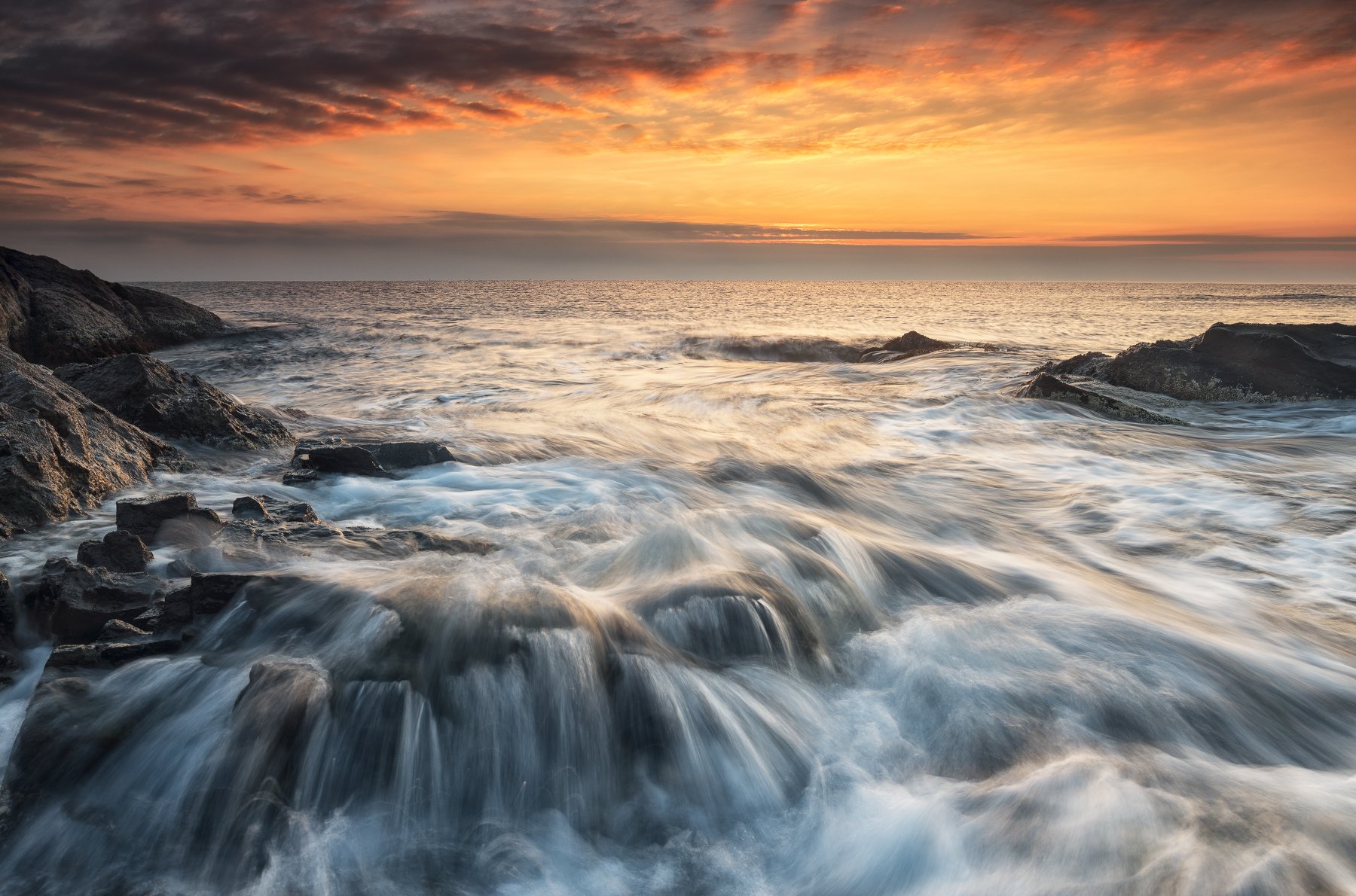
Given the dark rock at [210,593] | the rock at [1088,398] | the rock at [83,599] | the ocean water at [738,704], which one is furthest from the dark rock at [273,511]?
the rock at [1088,398]

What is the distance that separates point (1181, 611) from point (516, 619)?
4.23 m

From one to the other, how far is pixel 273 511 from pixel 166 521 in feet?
2.44

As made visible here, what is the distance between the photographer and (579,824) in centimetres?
280

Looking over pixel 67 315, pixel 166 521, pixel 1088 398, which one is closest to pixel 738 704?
pixel 166 521

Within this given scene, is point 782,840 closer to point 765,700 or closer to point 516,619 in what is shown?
point 765,700

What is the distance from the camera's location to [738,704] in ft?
11.2

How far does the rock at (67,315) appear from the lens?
14.2m

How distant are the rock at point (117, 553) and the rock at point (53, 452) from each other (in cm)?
89

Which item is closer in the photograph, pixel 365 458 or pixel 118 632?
pixel 118 632

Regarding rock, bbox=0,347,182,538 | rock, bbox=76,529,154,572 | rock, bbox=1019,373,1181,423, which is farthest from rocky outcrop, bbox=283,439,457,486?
rock, bbox=1019,373,1181,423

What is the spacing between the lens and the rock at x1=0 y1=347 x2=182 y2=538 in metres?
4.58

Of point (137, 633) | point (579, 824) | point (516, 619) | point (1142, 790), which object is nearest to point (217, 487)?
point (137, 633)

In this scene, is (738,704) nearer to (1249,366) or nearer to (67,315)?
(1249,366)

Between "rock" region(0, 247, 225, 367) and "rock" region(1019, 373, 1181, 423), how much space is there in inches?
668
